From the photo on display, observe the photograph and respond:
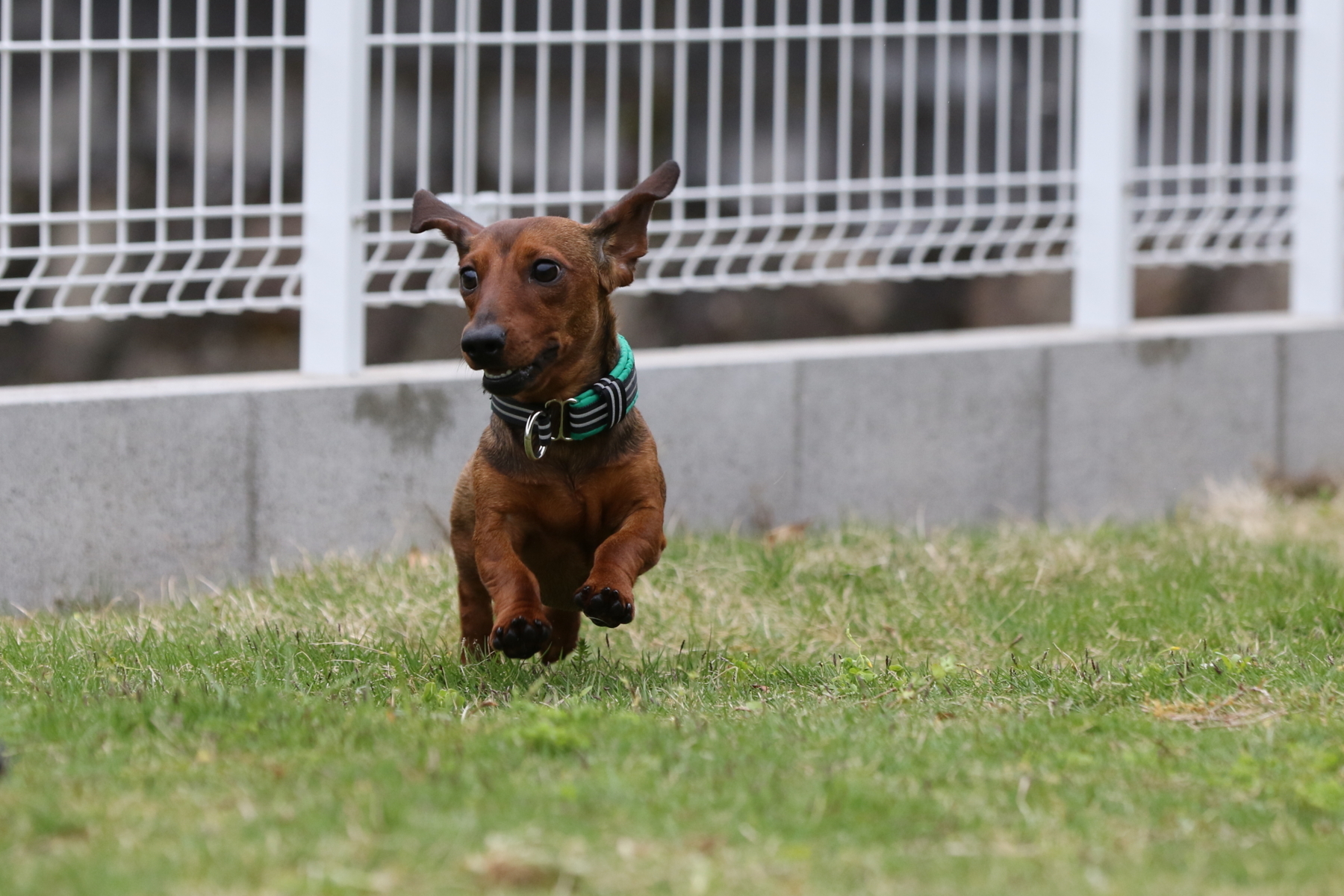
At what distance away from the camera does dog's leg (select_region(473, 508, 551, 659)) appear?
4027mm

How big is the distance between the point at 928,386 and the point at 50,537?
344cm

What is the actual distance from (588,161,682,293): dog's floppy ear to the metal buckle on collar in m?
0.33

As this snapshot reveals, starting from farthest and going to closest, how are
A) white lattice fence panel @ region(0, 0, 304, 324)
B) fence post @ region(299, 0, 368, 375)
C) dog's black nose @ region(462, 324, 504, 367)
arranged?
1. white lattice fence panel @ region(0, 0, 304, 324)
2. fence post @ region(299, 0, 368, 375)
3. dog's black nose @ region(462, 324, 504, 367)

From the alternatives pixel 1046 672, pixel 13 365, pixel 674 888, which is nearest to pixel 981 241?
pixel 1046 672

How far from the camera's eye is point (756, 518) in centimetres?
711

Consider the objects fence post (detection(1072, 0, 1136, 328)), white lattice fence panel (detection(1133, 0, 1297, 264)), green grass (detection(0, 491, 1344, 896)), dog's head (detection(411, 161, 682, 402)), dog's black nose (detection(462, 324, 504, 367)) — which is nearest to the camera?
green grass (detection(0, 491, 1344, 896))

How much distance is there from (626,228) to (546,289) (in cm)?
43

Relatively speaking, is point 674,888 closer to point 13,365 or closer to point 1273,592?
point 1273,592

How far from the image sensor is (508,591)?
4184 mm

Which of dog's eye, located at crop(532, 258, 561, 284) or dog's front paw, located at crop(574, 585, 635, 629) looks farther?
dog's eye, located at crop(532, 258, 561, 284)

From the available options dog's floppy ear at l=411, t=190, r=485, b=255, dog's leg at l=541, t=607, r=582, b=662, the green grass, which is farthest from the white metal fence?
dog's leg at l=541, t=607, r=582, b=662

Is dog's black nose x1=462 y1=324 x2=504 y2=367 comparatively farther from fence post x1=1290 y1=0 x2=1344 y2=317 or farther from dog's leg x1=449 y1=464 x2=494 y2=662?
fence post x1=1290 y1=0 x2=1344 y2=317

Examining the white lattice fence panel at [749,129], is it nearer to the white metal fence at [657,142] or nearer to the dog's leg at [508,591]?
the white metal fence at [657,142]

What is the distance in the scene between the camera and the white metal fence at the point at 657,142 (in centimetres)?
641
